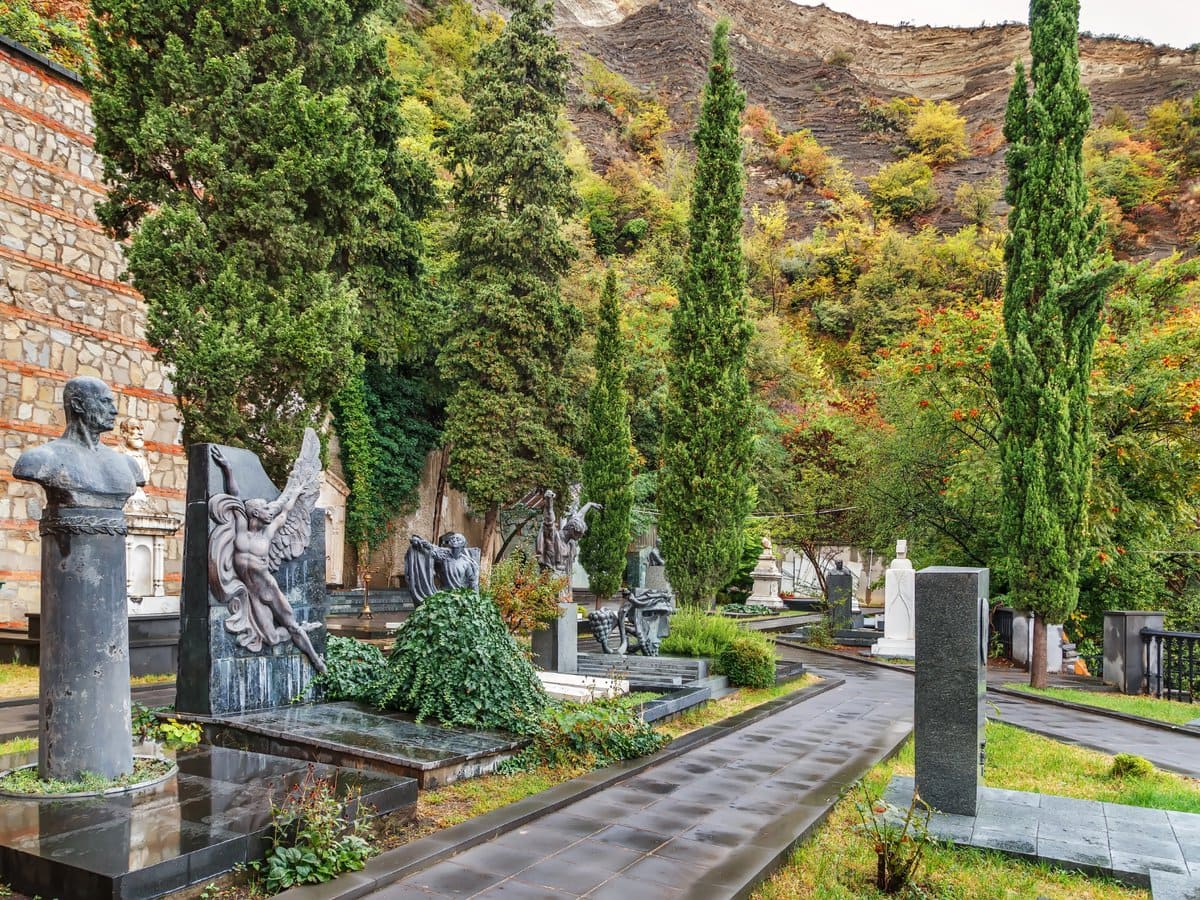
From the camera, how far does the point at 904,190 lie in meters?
50.8

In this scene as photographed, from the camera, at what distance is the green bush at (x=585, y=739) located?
6.27m

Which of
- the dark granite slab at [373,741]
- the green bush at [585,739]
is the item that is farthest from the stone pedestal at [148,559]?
the green bush at [585,739]

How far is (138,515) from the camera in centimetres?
1216

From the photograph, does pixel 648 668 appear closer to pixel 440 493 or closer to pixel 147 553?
pixel 147 553

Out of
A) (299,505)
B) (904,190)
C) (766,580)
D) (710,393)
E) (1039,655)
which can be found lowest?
(766,580)

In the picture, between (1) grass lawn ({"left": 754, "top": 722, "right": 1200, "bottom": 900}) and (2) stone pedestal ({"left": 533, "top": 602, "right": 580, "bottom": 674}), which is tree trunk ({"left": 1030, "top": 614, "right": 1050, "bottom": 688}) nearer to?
(1) grass lawn ({"left": 754, "top": 722, "right": 1200, "bottom": 900})

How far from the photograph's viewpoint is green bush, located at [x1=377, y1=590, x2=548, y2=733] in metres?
6.53

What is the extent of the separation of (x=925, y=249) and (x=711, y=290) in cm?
2972

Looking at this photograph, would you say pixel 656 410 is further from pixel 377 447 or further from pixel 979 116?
pixel 979 116

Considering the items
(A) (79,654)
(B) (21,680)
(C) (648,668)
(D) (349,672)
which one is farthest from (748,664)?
(B) (21,680)

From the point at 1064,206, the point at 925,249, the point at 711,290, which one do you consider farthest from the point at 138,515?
the point at 925,249

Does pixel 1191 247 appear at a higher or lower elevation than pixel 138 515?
higher

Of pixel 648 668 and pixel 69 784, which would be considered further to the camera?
pixel 648 668

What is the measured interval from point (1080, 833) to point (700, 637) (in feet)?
21.5
